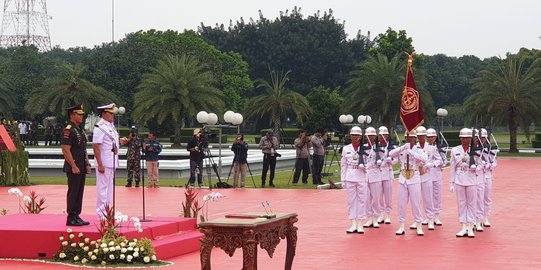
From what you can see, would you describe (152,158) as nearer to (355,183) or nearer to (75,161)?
(355,183)

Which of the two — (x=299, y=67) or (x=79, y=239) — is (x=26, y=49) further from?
(x=79, y=239)

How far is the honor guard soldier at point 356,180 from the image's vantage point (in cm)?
1656

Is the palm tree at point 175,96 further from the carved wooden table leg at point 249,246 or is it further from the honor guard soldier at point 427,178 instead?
the carved wooden table leg at point 249,246

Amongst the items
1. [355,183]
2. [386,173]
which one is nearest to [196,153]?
[386,173]

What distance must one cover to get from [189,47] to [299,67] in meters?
12.0

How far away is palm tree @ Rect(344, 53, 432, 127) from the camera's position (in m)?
55.4

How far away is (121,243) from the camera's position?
1248 centimetres

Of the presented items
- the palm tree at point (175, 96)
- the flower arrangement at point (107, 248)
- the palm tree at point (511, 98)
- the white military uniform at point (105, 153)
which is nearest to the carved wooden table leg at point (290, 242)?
the flower arrangement at point (107, 248)

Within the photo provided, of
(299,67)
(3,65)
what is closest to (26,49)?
(3,65)

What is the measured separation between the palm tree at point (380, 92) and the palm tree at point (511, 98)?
3.94m

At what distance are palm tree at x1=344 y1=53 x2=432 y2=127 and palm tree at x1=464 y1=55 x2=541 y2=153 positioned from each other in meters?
3.94

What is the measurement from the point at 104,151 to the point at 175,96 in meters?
40.3

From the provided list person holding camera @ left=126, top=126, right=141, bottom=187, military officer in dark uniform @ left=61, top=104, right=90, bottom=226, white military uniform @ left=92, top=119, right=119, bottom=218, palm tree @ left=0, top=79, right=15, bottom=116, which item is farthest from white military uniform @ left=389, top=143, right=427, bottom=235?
palm tree @ left=0, top=79, right=15, bottom=116

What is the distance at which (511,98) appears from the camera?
5200 centimetres
